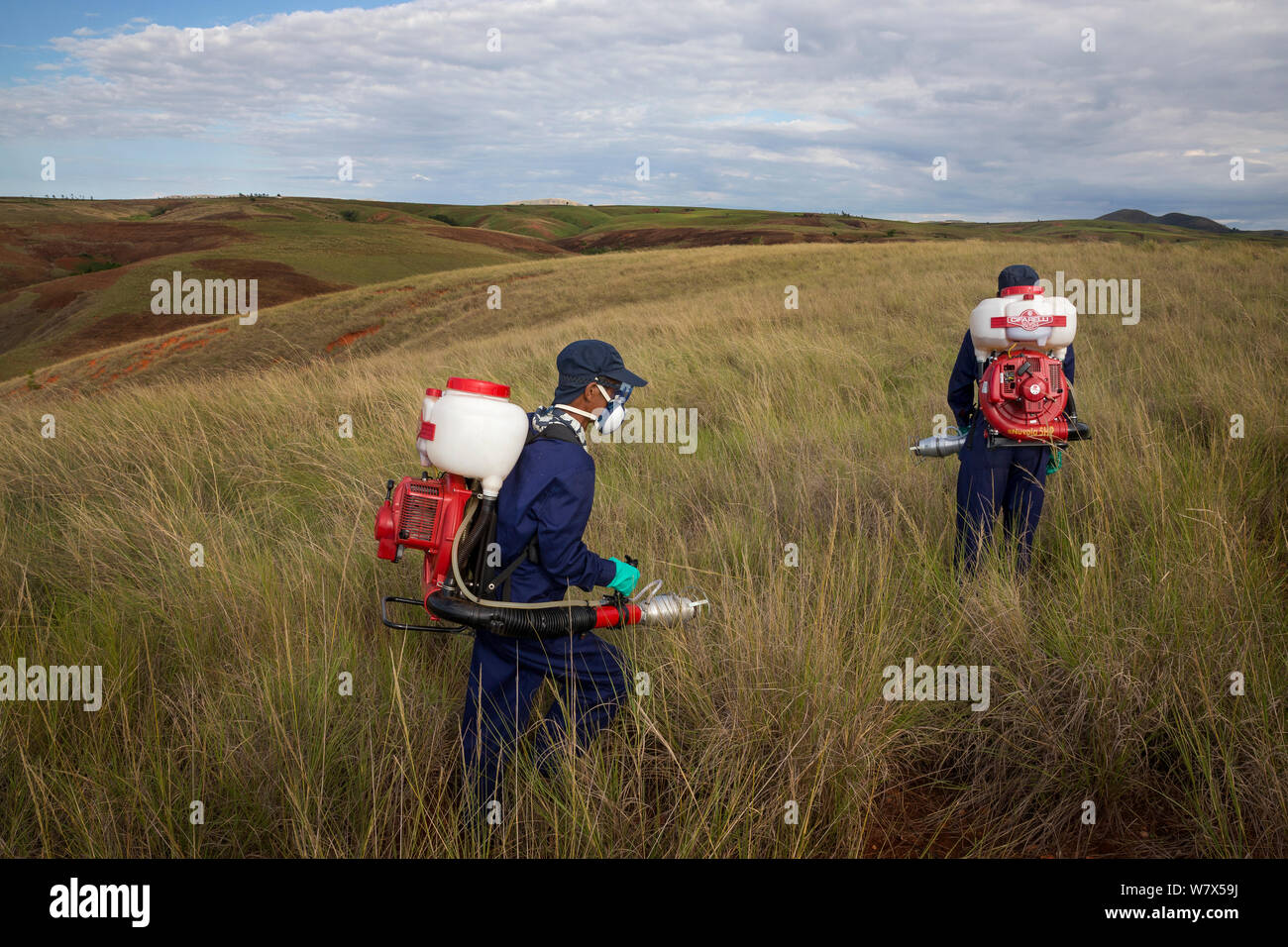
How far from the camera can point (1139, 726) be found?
273 centimetres

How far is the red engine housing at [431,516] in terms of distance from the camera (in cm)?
268

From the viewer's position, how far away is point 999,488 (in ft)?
13.8

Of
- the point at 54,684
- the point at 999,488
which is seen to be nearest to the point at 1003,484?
the point at 999,488

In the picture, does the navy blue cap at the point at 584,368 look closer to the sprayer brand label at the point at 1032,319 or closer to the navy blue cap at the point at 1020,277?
the sprayer brand label at the point at 1032,319

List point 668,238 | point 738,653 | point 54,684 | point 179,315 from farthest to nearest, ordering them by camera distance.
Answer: point 668,238 → point 179,315 → point 54,684 → point 738,653

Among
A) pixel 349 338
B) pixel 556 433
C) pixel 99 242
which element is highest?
pixel 99 242

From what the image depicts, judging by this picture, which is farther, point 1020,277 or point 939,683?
point 1020,277

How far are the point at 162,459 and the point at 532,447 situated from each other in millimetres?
5824

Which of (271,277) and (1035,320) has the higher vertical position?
(271,277)

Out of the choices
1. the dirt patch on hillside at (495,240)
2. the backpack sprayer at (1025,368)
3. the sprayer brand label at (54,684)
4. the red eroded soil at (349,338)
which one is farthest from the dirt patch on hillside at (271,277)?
the backpack sprayer at (1025,368)

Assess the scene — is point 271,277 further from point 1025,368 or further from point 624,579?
point 624,579

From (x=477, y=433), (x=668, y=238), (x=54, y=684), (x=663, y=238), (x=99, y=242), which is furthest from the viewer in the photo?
(x=663, y=238)

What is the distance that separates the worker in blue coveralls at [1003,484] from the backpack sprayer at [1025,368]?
0.34 ft

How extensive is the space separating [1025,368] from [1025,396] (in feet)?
0.49
